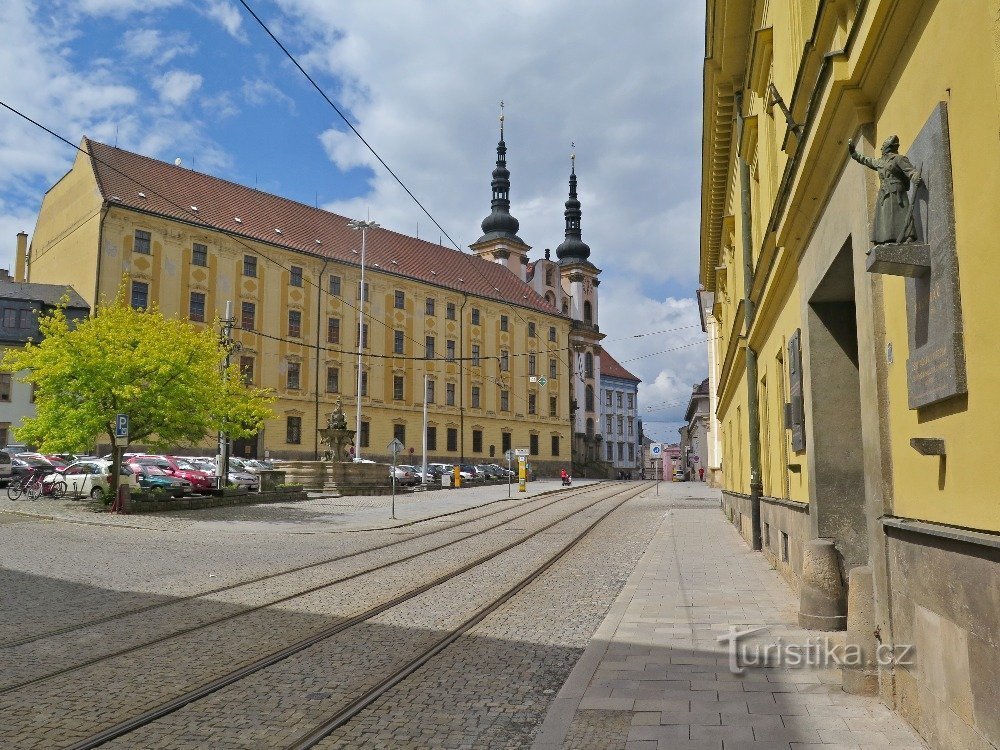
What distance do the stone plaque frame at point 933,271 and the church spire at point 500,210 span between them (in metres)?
80.5

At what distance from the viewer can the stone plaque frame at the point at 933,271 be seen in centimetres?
418

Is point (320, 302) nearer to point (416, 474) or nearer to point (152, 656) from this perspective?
point (416, 474)

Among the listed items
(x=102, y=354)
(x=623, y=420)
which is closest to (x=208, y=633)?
(x=102, y=354)

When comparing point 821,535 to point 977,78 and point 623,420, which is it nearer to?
Result: point 977,78

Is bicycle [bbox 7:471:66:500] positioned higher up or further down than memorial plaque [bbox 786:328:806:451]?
further down

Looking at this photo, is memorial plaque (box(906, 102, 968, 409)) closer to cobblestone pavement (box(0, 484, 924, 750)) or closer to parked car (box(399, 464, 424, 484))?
cobblestone pavement (box(0, 484, 924, 750))

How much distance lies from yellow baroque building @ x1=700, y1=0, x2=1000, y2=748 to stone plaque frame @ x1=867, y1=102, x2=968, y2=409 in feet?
0.04

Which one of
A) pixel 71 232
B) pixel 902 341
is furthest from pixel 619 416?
pixel 902 341

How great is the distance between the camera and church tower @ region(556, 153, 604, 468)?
3438 inches

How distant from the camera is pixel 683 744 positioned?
4.74 meters

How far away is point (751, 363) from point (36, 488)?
22955 millimetres

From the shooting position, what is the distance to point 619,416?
106625 mm

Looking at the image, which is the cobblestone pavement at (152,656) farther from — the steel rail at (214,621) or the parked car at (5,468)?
the parked car at (5,468)

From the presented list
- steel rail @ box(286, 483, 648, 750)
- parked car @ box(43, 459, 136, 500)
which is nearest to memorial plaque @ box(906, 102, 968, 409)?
steel rail @ box(286, 483, 648, 750)
